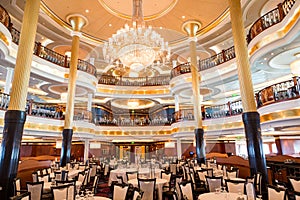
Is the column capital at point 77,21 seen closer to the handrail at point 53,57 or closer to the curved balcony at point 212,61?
the handrail at point 53,57

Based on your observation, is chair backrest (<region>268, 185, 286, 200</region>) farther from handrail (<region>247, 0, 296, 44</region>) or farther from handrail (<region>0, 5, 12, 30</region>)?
handrail (<region>0, 5, 12, 30</region>)

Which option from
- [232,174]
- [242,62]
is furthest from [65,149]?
[242,62]

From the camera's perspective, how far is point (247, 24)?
35.6ft

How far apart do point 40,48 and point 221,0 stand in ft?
29.8

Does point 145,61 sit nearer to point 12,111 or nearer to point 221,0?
point 12,111

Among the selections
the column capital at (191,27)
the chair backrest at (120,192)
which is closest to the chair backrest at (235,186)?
the chair backrest at (120,192)

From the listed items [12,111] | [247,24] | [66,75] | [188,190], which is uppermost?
[247,24]

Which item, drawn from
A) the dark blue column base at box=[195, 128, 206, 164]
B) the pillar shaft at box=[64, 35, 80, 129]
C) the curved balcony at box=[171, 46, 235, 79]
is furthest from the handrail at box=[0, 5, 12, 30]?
the dark blue column base at box=[195, 128, 206, 164]

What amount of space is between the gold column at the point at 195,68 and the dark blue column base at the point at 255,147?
4.28 metres

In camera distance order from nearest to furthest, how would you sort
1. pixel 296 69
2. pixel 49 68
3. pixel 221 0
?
pixel 296 69, pixel 221 0, pixel 49 68

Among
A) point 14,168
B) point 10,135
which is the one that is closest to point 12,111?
point 10,135

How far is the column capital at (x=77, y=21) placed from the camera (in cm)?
1038

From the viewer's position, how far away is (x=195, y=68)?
10.9 metres

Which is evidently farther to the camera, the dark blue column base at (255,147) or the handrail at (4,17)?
the handrail at (4,17)
